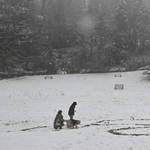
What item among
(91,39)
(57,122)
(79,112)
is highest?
(91,39)

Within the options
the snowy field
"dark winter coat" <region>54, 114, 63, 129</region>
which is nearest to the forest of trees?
the snowy field

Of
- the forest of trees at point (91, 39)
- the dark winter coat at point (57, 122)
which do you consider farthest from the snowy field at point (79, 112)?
the forest of trees at point (91, 39)

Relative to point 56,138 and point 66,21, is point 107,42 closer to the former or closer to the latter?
point 66,21

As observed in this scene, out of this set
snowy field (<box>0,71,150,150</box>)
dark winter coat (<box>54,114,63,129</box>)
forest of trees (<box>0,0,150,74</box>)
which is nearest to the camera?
snowy field (<box>0,71,150,150</box>)

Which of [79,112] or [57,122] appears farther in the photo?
[79,112]

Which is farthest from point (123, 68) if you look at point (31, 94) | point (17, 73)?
point (31, 94)

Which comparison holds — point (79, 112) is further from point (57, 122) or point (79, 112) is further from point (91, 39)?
point (91, 39)

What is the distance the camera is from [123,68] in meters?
47.8

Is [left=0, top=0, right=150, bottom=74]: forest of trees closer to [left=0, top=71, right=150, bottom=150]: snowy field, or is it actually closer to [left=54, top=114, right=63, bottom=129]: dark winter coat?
[left=0, top=71, right=150, bottom=150]: snowy field

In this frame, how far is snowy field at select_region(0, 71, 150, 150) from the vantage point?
30.1 ft

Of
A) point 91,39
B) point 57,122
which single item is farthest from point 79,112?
point 91,39

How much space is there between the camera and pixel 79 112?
19.2 metres

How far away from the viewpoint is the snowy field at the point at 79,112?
361 inches

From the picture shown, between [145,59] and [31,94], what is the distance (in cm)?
3342
